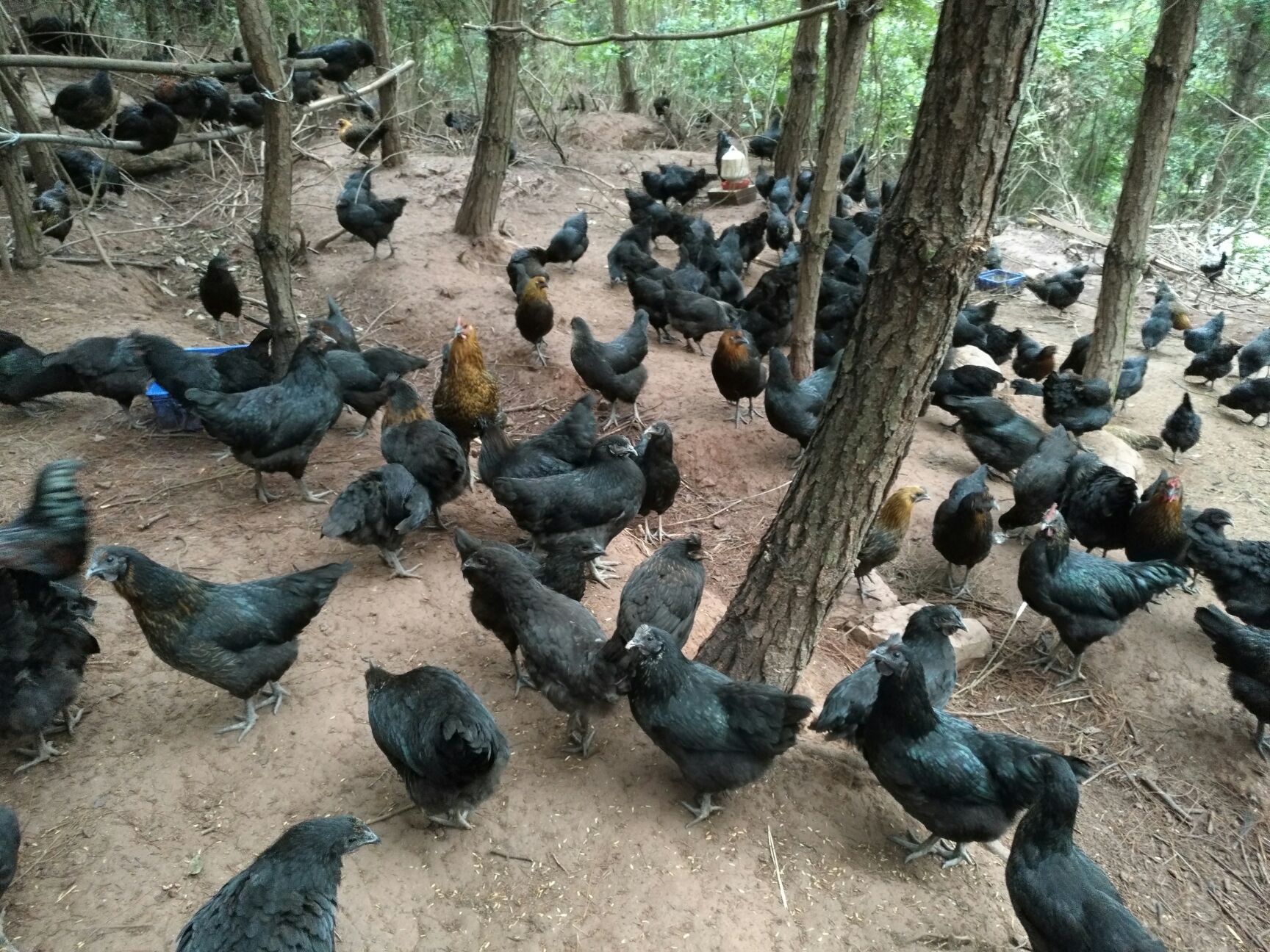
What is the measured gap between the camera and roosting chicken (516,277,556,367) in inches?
332

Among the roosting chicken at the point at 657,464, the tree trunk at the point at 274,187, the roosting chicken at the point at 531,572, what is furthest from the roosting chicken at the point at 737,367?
the tree trunk at the point at 274,187

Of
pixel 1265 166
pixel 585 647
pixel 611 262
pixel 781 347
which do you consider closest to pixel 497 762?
pixel 585 647

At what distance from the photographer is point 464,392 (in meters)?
6.77

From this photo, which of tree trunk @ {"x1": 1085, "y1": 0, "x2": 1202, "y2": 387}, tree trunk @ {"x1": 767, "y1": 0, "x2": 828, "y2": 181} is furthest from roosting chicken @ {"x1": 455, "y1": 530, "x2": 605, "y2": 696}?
tree trunk @ {"x1": 767, "y1": 0, "x2": 828, "y2": 181}

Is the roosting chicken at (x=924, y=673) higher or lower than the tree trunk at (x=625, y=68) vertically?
lower

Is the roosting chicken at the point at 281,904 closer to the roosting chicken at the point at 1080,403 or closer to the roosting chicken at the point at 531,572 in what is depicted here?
the roosting chicken at the point at 531,572

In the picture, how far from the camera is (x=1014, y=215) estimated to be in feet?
56.5

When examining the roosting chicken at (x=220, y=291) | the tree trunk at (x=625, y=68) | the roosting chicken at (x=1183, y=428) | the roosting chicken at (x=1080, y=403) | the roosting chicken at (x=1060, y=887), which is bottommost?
the roosting chicken at (x=1060, y=887)

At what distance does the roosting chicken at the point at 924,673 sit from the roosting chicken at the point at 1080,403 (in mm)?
4316

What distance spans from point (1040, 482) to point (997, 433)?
1002mm

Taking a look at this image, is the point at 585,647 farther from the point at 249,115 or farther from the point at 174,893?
the point at 249,115

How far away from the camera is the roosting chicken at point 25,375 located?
6.58 metres

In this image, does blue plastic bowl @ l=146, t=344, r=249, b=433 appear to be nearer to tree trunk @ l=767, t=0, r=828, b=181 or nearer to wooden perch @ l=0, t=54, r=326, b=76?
wooden perch @ l=0, t=54, r=326, b=76

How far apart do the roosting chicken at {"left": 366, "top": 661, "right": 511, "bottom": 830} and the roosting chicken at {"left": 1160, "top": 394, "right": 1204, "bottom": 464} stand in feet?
26.1
